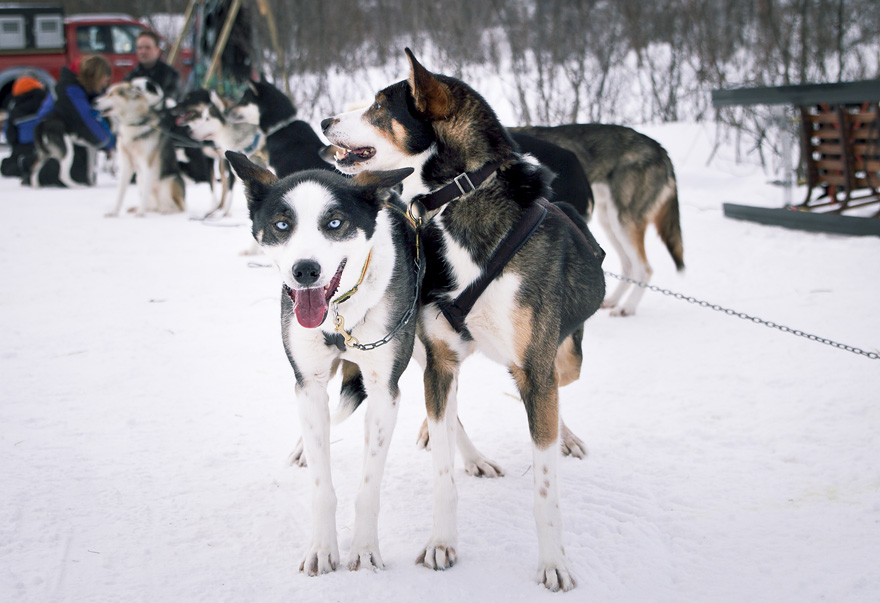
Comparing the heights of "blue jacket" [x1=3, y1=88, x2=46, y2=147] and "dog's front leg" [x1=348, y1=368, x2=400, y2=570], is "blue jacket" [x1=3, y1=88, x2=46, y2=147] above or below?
above

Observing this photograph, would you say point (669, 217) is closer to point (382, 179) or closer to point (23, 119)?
point (382, 179)

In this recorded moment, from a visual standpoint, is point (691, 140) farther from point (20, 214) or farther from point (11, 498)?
point (11, 498)

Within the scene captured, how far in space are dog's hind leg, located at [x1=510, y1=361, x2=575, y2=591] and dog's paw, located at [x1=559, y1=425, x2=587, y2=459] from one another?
0.71 meters

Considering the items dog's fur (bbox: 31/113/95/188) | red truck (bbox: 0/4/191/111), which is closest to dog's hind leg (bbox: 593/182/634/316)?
dog's fur (bbox: 31/113/95/188)

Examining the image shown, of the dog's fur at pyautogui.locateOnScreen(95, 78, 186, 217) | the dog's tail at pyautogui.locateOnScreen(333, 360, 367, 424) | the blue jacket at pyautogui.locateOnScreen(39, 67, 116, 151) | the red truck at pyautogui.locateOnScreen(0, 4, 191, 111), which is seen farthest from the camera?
the red truck at pyautogui.locateOnScreen(0, 4, 191, 111)

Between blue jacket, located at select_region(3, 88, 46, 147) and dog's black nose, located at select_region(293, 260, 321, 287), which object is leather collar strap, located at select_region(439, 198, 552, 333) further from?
blue jacket, located at select_region(3, 88, 46, 147)

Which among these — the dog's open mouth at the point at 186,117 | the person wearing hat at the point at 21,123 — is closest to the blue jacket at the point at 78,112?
the person wearing hat at the point at 21,123

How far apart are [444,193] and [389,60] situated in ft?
38.1

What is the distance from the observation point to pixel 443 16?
11.2 m

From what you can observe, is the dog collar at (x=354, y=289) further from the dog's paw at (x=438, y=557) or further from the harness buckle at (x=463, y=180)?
the dog's paw at (x=438, y=557)

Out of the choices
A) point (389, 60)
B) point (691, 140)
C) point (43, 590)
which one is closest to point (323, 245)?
point (43, 590)

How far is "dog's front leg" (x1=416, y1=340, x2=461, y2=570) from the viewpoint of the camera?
6.58ft

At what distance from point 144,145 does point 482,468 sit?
6.79m

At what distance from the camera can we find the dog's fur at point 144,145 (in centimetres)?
796
